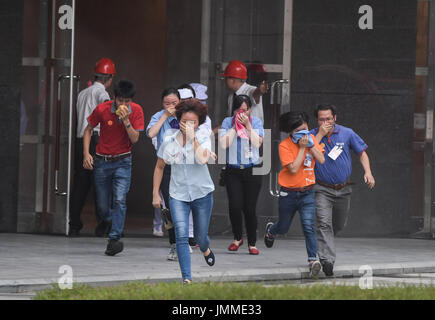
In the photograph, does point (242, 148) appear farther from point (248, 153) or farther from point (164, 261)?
point (164, 261)

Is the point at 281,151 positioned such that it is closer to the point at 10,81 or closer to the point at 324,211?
the point at 324,211

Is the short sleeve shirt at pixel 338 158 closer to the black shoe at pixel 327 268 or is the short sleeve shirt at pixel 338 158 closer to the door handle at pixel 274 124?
the black shoe at pixel 327 268

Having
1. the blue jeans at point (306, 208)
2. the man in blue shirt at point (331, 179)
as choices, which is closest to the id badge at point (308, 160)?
the man in blue shirt at point (331, 179)

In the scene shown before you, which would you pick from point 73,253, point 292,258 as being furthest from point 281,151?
point 73,253

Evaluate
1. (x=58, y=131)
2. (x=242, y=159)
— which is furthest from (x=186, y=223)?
(x=58, y=131)

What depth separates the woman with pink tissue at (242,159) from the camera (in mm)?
11734

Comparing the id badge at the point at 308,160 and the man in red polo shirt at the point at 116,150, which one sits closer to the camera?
the id badge at the point at 308,160

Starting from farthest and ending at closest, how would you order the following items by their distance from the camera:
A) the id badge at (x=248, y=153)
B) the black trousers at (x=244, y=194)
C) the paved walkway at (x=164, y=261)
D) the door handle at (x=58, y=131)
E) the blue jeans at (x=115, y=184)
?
the door handle at (x=58, y=131), the black trousers at (x=244, y=194), the id badge at (x=248, y=153), the blue jeans at (x=115, y=184), the paved walkway at (x=164, y=261)

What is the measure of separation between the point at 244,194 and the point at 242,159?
1.55ft

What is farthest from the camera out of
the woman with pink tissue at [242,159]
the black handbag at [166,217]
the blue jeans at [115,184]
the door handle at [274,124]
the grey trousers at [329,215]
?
the door handle at [274,124]

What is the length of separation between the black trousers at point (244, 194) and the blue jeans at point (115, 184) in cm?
116

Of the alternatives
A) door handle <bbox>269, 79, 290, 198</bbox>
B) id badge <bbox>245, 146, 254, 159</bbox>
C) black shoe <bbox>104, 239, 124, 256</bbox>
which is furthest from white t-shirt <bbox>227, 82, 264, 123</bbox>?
black shoe <bbox>104, 239, 124, 256</bbox>

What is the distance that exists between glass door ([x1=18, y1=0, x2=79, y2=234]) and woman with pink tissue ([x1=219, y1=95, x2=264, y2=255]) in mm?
2465

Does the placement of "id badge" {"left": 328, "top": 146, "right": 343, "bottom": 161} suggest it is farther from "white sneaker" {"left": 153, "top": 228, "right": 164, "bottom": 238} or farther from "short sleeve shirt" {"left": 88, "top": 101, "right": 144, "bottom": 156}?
"white sneaker" {"left": 153, "top": 228, "right": 164, "bottom": 238}
